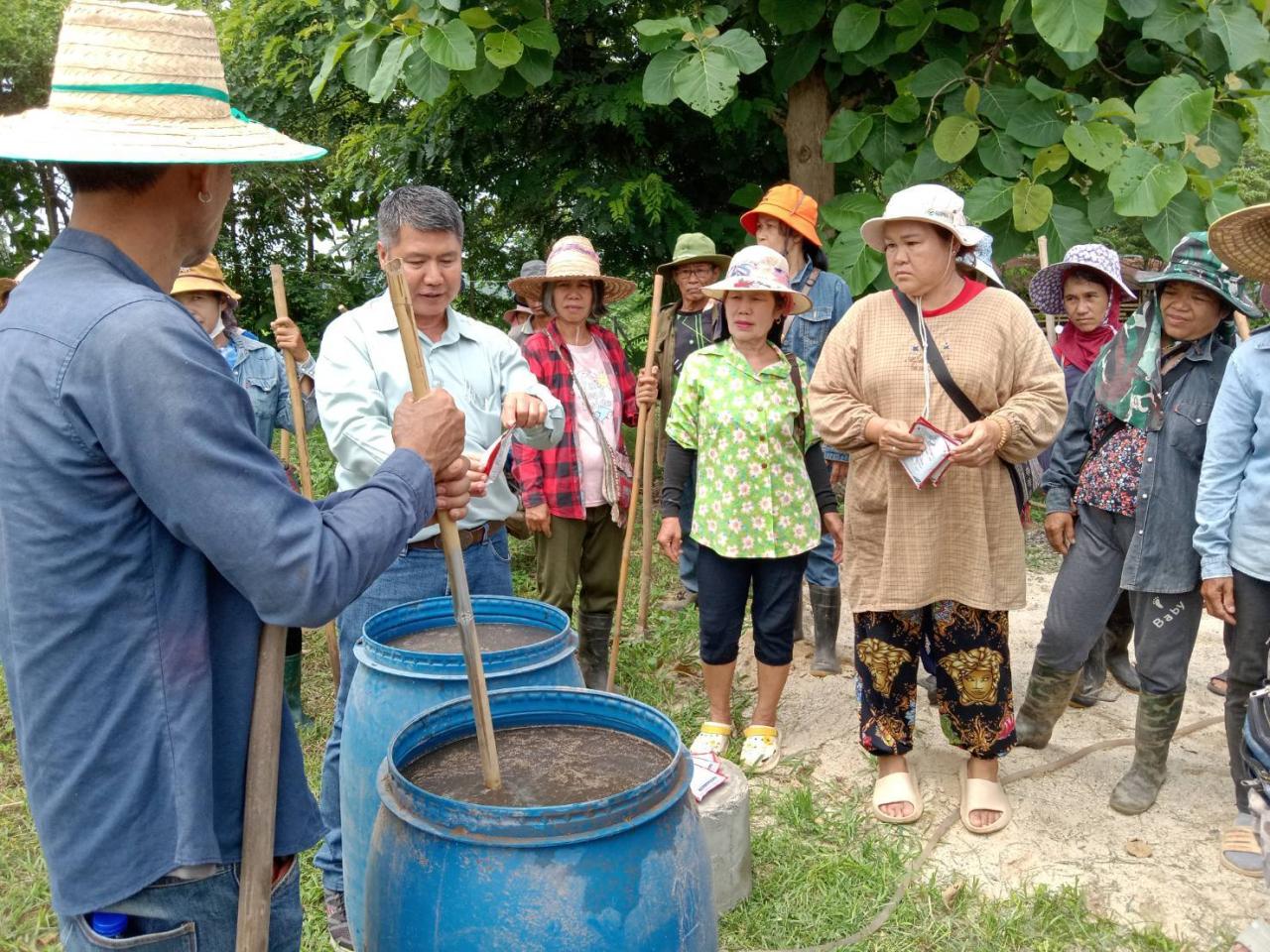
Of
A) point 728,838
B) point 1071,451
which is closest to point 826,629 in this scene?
point 1071,451

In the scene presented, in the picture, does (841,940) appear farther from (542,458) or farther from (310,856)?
(542,458)

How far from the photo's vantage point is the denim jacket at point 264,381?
4.14 metres

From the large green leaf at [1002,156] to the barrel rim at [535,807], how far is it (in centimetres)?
381

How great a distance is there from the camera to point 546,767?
1.84m

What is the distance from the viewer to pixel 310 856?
335 cm

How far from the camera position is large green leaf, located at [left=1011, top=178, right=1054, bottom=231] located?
4594mm

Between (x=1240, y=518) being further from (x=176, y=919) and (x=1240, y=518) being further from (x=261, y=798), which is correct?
(x=176, y=919)

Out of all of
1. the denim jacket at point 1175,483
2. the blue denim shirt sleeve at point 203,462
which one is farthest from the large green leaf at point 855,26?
the blue denim shirt sleeve at point 203,462

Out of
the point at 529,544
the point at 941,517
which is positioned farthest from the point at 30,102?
the point at 941,517

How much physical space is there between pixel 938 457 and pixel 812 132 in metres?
3.38

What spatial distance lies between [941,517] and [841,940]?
4.30 ft

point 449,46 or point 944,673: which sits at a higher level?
point 449,46

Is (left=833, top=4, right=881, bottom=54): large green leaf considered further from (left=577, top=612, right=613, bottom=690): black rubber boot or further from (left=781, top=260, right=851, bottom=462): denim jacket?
(left=577, top=612, right=613, bottom=690): black rubber boot

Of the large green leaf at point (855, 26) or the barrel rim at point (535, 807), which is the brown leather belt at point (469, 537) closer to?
the barrel rim at point (535, 807)
